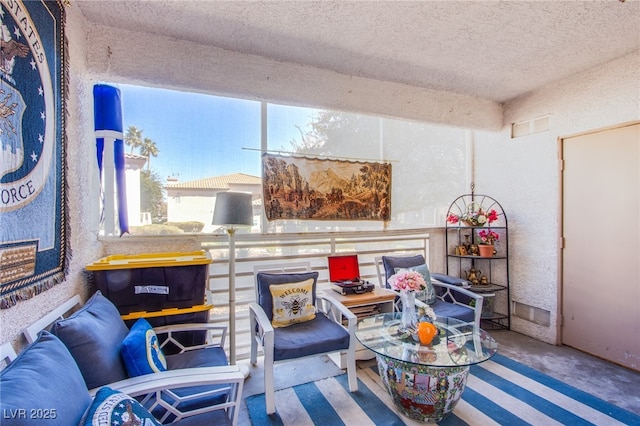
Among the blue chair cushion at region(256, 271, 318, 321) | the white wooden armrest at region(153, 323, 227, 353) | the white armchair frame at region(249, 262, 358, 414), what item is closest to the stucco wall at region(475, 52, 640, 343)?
the white armchair frame at region(249, 262, 358, 414)

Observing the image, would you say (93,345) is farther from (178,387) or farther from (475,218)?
(475,218)

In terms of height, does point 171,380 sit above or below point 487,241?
below

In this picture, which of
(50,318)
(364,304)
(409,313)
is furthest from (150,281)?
(409,313)

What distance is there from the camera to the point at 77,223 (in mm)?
1898

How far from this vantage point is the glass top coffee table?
185 cm

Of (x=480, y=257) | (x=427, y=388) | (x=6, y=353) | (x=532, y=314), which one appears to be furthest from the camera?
(x=480, y=257)

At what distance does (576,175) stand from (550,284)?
1.12 meters

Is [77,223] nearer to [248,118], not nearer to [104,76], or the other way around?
[104,76]

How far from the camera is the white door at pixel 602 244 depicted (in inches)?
102

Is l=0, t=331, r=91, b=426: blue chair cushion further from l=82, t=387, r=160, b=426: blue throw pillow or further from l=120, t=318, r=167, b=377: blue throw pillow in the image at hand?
l=120, t=318, r=167, b=377: blue throw pillow

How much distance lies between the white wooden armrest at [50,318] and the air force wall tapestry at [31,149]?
0.14 meters

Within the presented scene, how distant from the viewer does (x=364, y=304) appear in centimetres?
271

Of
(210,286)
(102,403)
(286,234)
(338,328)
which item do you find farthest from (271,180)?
(102,403)

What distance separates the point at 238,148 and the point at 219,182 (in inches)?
14.0
